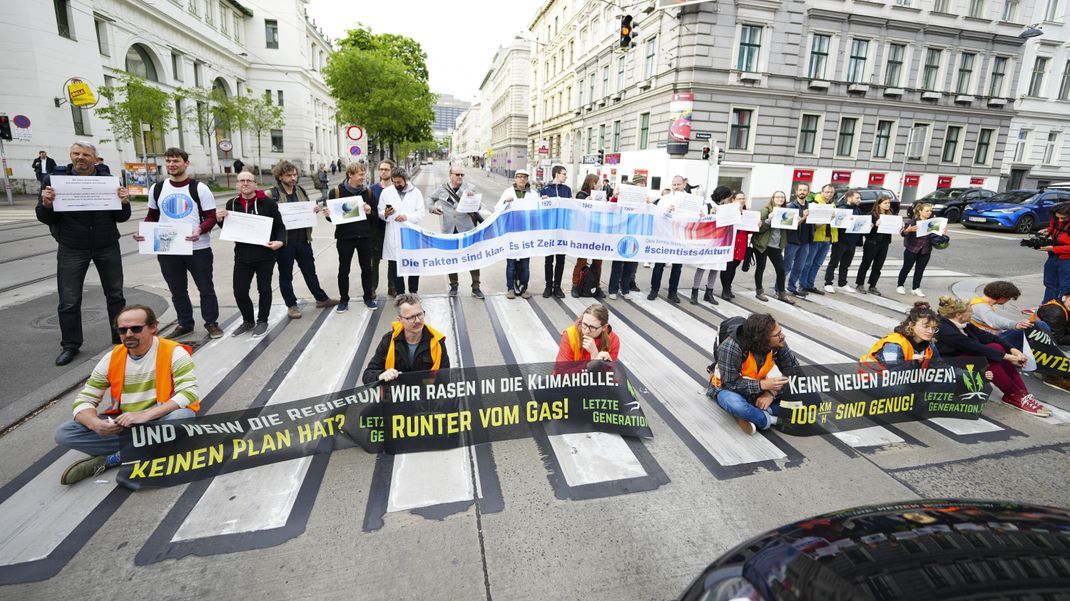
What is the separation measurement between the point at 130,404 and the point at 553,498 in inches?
118

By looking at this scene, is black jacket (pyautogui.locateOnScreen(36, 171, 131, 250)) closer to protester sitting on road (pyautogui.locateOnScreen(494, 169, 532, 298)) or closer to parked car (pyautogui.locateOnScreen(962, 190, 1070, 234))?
protester sitting on road (pyautogui.locateOnScreen(494, 169, 532, 298))

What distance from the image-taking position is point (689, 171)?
28531mm

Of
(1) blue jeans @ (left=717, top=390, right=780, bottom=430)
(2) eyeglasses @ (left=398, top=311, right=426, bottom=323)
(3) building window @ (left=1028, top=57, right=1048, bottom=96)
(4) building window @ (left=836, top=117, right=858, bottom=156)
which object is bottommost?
(1) blue jeans @ (left=717, top=390, right=780, bottom=430)

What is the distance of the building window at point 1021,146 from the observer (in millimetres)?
37219

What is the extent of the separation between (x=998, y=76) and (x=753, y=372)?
41295 millimetres

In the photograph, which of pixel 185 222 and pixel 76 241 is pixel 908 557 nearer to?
pixel 185 222

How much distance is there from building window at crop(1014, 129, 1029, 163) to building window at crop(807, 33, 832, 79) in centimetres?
1982

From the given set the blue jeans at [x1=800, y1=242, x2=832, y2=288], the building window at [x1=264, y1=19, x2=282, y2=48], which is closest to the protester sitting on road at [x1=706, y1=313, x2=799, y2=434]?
the blue jeans at [x1=800, y1=242, x2=832, y2=288]

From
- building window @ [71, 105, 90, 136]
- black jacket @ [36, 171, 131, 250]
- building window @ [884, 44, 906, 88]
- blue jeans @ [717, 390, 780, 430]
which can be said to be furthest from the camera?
building window @ [884, 44, 906, 88]

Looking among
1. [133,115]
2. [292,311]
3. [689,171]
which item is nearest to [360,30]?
[133,115]

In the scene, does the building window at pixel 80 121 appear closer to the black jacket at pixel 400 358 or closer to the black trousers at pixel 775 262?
the black jacket at pixel 400 358

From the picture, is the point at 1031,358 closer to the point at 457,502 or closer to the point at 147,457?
the point at 457,502

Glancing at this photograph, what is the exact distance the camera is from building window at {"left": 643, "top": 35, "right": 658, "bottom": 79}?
30.9 metres

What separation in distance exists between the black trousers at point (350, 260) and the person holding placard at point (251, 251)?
0.93 m
